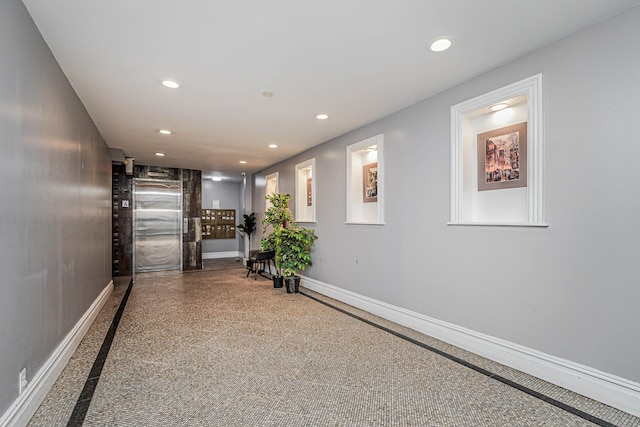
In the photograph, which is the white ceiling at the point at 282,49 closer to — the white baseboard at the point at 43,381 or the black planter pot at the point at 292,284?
the white baseboard at the point at 43,381

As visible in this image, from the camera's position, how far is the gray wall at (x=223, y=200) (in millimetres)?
10328

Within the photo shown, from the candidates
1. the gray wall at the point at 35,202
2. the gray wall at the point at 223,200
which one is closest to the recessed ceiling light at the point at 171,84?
the gray wall at the point at 35,202

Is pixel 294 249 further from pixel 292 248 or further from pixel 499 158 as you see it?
pixel 499 158

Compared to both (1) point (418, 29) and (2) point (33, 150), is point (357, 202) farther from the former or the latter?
(2) point (33, 150)

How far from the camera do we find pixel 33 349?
6.93 ft

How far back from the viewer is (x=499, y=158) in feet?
9.64

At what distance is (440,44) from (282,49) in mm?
1249

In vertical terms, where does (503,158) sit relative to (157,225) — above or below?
above

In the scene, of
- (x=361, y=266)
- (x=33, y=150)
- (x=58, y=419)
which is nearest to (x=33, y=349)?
(x=58, y=419)

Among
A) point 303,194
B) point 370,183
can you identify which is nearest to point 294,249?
point 303,194

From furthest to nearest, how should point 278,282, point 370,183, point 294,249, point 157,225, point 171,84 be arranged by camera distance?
point 157,225 → point 278,282 → point 294,249 → point 370,183 → point 171,84

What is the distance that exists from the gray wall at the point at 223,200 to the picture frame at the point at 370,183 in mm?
6977

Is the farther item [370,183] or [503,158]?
[370,183]

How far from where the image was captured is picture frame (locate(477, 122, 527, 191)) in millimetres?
2760
